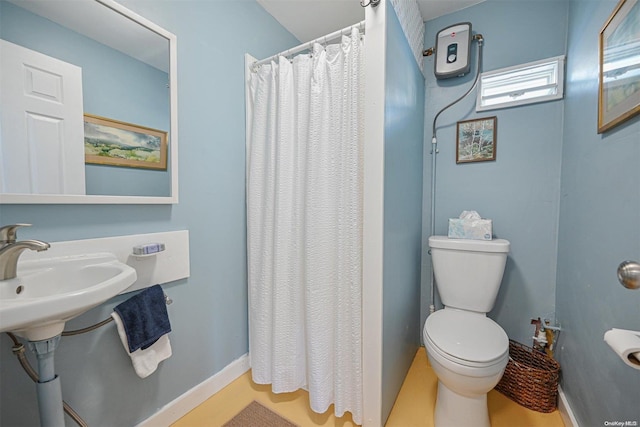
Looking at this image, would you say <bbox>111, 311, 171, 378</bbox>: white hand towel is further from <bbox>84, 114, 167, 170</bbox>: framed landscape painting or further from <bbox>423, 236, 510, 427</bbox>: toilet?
<bbox>423, 236, 510, 427</bbox>: toilet

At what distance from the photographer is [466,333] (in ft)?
3.93

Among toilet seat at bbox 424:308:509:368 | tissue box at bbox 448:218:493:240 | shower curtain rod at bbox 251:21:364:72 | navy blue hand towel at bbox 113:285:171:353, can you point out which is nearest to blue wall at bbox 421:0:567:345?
tissue box at bbox 448:218:493:240

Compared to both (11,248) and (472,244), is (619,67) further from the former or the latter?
(11,248)

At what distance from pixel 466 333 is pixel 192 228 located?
4.81 feet

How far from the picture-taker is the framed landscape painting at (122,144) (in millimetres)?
931

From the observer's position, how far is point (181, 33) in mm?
1183

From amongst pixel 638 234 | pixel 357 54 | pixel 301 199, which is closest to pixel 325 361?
pixel 301 199

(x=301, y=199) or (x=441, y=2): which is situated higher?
(x=441, y=2)

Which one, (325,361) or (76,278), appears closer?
(76,278)

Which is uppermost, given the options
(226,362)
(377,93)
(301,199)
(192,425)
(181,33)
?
(181,33)

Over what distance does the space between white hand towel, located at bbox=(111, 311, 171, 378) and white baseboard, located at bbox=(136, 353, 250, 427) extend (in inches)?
11.7

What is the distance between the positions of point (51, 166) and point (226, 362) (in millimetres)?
1290

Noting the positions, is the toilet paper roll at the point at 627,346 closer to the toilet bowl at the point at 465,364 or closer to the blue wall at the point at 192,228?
the toilet bowl at the point at 465,364

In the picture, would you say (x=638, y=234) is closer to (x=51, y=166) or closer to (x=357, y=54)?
(x=357, y=54)
